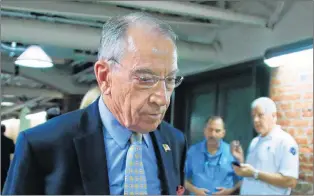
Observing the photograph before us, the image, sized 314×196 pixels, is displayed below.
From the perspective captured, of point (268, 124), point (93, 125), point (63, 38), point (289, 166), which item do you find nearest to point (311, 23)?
point (268, 124)

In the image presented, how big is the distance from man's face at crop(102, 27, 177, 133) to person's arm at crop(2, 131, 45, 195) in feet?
0.51

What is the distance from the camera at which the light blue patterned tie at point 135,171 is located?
54 centimetres

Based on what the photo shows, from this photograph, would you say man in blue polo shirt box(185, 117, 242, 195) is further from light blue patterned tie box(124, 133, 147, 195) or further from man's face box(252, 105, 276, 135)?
light blue patterned tie box(124, 133, 147, 195)

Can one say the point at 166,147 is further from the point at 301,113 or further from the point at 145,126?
the point at 301,113

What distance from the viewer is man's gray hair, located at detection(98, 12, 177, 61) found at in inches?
19.0

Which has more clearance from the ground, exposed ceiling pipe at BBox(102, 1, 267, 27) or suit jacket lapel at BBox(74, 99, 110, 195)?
exposed ceiling pipe at BBox(102, 1, 267, 27)

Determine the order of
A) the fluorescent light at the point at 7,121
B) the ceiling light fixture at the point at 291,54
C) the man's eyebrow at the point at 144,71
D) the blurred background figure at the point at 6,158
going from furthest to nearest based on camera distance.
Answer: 1. the ceiling light fixture at the point at 291,54
2. the fluorescent light at the point at 7,121
3. the blurred background figure at the point at 6,158
4. the man's eyebrow at the point at 144,71

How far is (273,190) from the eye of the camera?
5.57ft

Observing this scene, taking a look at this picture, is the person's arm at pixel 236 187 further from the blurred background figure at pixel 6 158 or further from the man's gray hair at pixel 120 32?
the man's gray hair at pixel 120 32

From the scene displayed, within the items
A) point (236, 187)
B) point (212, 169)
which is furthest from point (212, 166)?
point (236, 187)

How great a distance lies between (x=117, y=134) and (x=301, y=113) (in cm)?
174

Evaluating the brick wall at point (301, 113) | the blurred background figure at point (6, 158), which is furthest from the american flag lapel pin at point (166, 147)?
the brick wall at point (301, 113)

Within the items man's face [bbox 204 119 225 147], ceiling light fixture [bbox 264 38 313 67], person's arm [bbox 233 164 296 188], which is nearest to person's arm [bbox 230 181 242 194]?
person's arm [bbox 233 164 296 188]

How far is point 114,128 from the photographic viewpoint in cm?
55
